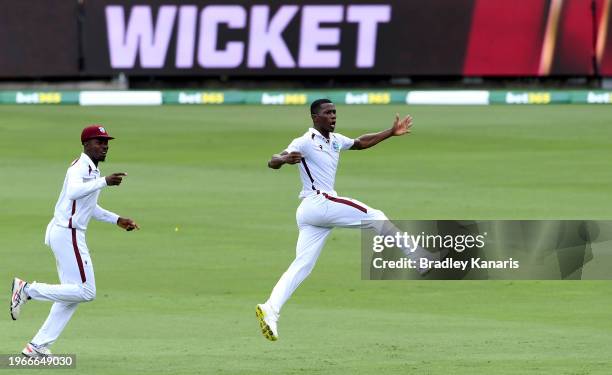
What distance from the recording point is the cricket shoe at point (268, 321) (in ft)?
45.4

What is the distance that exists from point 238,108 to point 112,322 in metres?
23.6

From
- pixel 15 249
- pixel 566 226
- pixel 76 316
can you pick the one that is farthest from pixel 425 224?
pixel 76 316

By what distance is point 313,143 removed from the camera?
14.3 metres

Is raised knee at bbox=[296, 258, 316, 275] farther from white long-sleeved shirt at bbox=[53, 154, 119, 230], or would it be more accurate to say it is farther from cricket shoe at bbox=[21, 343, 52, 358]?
cricket shoe at bbox=[21, 343, 52, 358]

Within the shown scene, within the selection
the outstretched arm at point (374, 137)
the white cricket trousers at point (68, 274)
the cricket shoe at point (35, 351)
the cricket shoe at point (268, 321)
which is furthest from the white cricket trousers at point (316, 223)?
the cricket shoe at point (35, 351)

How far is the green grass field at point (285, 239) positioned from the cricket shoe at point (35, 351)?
41cm

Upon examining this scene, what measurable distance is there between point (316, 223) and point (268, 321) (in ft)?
3.40

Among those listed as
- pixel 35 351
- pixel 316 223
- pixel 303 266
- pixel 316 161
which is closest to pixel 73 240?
pixel 35 351

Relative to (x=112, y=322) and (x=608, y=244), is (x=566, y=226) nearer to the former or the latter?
(x=608, y=244)

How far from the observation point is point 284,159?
13.8 metres

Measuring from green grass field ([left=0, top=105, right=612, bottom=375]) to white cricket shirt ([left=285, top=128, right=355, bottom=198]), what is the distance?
1.45 metres

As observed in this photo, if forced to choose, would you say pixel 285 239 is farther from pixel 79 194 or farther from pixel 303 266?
pixel 79 194

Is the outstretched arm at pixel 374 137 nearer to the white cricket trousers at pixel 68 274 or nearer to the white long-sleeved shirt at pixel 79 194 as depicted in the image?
the white long-sleeved shirt at pixel 79 194

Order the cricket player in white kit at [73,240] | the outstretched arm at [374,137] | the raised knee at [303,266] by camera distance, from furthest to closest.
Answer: the outstretched arm at [374,137] < the raised knee at [303,266] < the cricket player in white kit at [73,240]
